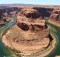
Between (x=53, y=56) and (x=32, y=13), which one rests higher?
(x=32, y=13)

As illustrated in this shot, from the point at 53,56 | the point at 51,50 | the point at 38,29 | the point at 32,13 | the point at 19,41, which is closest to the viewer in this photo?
the point at 53,56

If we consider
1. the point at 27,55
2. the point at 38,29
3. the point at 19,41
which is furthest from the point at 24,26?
the point at 27,55

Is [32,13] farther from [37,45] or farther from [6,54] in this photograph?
[6,54]

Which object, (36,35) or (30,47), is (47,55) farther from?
(36,35)

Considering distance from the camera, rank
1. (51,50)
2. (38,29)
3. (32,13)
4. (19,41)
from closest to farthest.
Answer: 1. (51,50)
2. (19,41)
3. (38,29)
4. (32,13)

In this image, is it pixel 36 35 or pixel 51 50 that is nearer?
pixel 51 50

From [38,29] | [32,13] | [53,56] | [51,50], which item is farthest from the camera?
[32,13]

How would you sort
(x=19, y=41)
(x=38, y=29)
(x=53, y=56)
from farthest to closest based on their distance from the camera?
(x=38, y=29)
(x=19, y=41)
(x=53, y=56)

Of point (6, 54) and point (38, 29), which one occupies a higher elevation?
point (38, 29)

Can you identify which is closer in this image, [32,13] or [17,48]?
[17,48]

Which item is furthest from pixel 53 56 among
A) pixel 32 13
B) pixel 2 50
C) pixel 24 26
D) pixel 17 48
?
pixel 32 13
